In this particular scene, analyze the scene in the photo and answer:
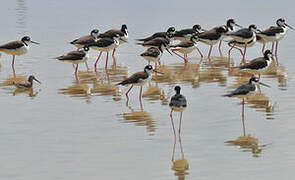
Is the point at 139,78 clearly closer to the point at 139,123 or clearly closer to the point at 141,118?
the point at 141,118

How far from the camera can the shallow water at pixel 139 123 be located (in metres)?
11.5

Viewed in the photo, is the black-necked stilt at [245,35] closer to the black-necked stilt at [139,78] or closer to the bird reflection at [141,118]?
the black-necked stilt at [139,78]

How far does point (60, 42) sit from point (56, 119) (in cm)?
1359

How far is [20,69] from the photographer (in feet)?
74.5

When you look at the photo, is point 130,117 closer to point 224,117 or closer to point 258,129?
point 224,117

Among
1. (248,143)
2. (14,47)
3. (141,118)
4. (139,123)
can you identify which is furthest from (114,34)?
(248,143)

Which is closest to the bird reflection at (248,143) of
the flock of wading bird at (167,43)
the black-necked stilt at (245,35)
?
the flock of wading bird at (167,43)

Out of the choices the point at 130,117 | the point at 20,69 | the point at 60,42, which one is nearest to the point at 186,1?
the point at 60,42

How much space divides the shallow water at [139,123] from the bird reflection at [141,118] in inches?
A: 0.9

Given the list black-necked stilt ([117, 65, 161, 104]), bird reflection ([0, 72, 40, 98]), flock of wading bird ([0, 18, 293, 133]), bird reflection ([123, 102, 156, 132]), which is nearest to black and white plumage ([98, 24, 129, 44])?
flock of wading bird ([0, 18, 293, 133])

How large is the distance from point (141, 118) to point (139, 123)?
534mm

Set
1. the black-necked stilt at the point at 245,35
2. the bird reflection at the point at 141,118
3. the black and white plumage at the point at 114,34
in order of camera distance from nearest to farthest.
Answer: the bird reflection at the point at 141,118
the black-necked stilt at the point at 245,35
the black and white plumage at the point at 114,34

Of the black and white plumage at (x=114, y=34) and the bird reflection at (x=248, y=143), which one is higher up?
the black and white plumage at (x=114, y=34)

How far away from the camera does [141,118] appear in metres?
15.4
